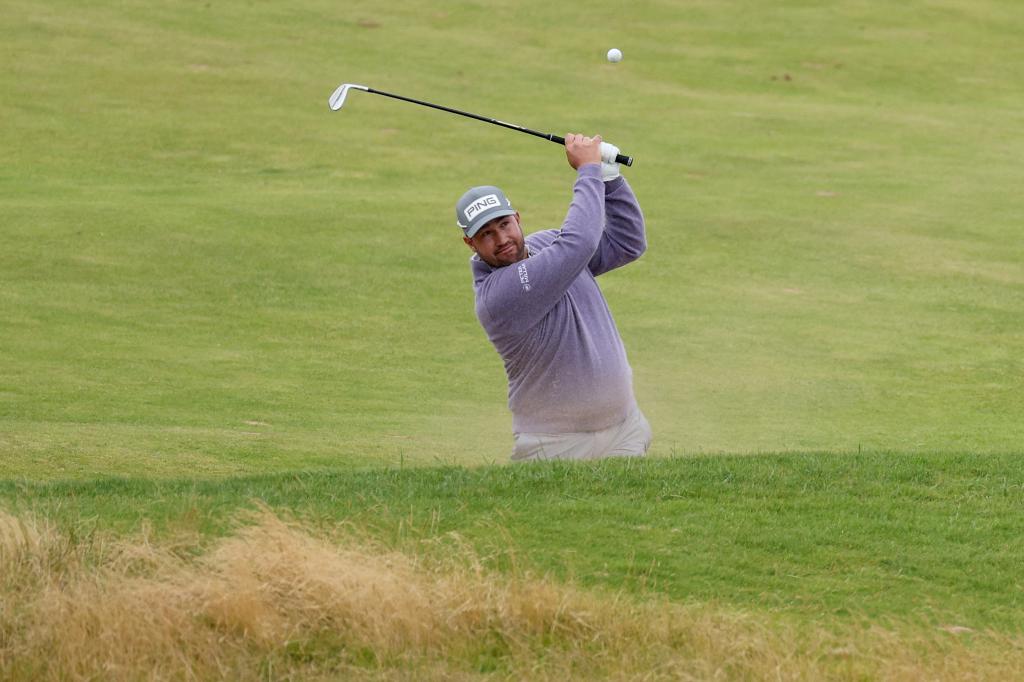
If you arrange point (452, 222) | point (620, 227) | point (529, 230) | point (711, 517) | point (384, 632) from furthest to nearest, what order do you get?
point (452, 222) → point (529, 230) → point (620, 227) → point (711, 517) → point (384, 632)

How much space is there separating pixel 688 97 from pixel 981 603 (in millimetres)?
17571

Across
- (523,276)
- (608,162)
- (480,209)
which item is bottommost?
(523,276)

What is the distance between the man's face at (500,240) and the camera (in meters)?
6.10

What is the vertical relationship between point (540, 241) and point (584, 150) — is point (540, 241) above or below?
below

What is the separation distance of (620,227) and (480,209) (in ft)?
2.79

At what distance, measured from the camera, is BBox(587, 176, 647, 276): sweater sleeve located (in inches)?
262

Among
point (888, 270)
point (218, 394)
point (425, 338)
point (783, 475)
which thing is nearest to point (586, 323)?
point (783, 475)

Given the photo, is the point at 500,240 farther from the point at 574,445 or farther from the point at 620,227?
the point at 574,445

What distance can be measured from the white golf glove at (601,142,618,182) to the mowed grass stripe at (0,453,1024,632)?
3.92ft

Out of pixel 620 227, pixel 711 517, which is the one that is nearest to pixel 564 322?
pixel 620 227

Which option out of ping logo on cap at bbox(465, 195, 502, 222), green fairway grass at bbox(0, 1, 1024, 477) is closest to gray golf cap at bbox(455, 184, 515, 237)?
ping logo on cap at bbox(465, 195, 502, 222)

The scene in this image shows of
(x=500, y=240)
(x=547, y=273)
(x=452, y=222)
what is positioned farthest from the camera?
(x=452, y=222)

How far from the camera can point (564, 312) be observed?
245 inches

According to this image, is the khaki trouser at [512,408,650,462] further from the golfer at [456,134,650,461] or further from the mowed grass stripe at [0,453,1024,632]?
the mowed grass stripe at [0,453,1024,632]
